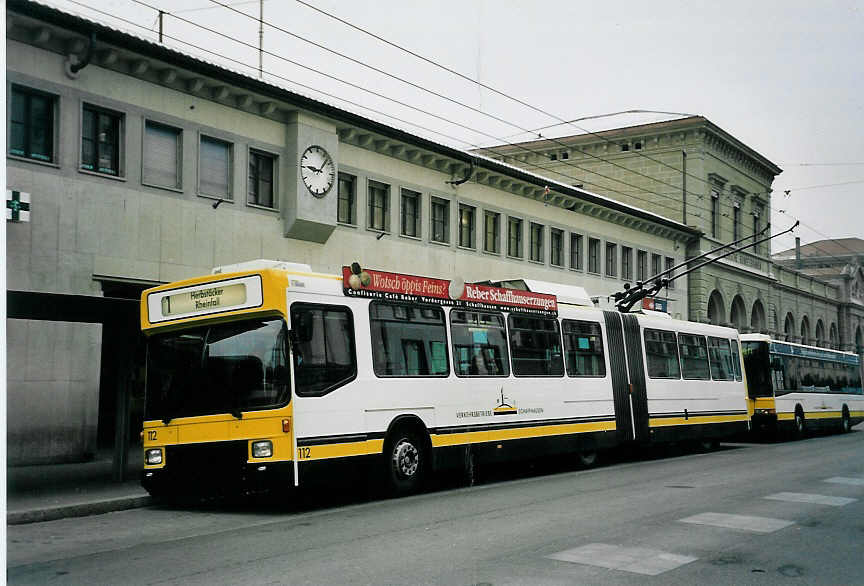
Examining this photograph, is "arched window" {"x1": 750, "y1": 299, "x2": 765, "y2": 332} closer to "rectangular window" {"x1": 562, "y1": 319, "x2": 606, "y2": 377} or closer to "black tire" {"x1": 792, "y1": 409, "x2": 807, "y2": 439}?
"black tire" {"x1": 792, "y1": 409, "x2": 807, "y2": 439}

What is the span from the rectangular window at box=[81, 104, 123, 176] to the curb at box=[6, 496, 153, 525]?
8.42m

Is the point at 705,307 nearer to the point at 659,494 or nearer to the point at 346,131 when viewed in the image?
the point at 346,131

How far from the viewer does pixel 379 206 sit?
27.5 metres

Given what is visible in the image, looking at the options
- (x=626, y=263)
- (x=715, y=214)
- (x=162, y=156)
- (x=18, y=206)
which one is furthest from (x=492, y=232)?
(x=715, y=214)

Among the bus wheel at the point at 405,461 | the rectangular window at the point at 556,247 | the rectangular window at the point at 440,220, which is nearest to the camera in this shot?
the bus wheel at the point at 405,461

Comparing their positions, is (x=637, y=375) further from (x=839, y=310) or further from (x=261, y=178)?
(x=839, y=310)

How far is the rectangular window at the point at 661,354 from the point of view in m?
21.7

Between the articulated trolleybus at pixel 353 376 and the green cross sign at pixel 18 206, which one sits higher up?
the green cross sign at pixel 18 206

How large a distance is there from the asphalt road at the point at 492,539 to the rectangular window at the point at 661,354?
6644mm

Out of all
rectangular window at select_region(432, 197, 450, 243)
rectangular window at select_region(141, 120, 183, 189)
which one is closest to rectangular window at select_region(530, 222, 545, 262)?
rectangular window at select_region(432, 197, 450, 243)

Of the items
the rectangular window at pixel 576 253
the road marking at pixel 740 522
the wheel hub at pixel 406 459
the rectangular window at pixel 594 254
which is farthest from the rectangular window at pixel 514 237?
the road marking at pixel 740 522

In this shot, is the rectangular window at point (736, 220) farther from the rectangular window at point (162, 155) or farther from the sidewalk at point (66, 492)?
the sidewalk at point (66, 492)

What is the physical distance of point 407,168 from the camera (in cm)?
2839

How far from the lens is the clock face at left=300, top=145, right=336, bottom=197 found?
24047 mm
